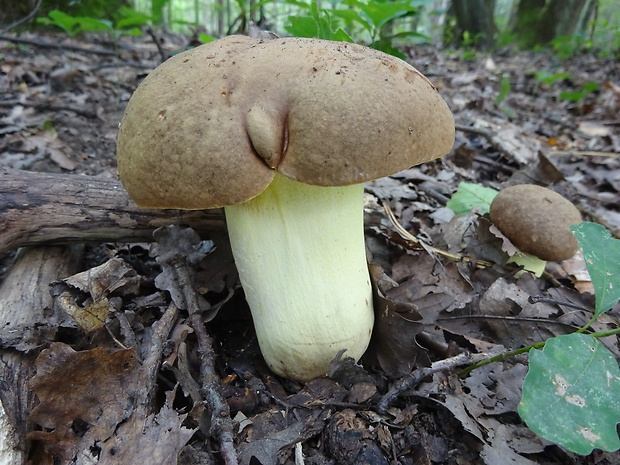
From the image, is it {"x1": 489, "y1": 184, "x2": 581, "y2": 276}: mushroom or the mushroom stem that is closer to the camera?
the mushroom stem

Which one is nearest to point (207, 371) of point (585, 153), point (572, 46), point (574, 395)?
point (574, 395)

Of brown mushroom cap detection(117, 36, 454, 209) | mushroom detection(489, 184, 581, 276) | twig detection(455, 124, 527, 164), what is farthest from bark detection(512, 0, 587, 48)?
brown mushroom cap detection(117, 36, 454, 209)

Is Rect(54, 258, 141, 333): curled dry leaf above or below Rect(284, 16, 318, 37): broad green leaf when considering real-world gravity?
below

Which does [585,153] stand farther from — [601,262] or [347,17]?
[601,262]

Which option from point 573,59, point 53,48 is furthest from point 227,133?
point 573,59

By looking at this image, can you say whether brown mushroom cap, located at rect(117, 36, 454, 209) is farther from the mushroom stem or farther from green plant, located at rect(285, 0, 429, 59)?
green plant, located at rect(285, 0, 429, 59)

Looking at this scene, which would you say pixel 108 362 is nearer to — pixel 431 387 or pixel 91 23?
pixel 431 387

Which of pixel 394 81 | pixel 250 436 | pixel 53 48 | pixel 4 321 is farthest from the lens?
pixel 53 48

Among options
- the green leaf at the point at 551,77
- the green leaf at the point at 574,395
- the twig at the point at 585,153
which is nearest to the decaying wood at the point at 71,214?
the green leaf at the point at 574,395
